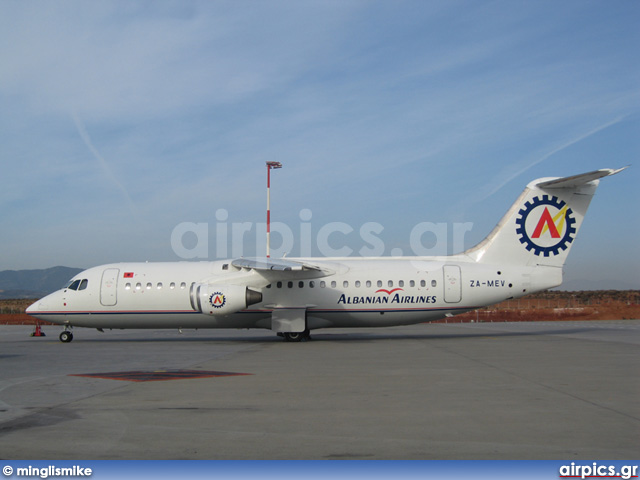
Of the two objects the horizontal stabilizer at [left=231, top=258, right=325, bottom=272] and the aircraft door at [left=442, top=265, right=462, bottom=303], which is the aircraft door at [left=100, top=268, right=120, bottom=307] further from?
the aircraft door at [left=442, top=265, right=462, bottom=303]

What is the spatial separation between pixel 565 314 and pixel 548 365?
3318cm

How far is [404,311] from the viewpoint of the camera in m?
22.8

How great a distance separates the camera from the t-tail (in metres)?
22.6

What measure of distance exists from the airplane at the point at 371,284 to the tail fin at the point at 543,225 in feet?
0.13

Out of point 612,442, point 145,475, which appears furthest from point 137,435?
point 612,442

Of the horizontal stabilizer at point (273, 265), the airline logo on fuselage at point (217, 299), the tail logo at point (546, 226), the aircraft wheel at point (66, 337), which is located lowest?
the aircraft wheel at point (66, 337)

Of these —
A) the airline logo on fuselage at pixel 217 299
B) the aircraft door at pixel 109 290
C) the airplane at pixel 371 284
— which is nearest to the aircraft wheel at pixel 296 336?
the airplane at pixel 371 284

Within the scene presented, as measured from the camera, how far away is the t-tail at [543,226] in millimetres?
22641

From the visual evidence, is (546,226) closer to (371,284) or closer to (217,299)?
(371,284)

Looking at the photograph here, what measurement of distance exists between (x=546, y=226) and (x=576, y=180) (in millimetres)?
2172

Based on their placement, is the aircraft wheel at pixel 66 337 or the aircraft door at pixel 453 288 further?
the aircraft wheel at pixel 66 337

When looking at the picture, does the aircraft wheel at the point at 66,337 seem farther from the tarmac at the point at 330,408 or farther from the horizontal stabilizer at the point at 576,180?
the horizontal stabilizer at the point at 576,180

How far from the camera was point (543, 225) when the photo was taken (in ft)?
74.8

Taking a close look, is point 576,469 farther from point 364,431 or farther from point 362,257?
point 362,257
